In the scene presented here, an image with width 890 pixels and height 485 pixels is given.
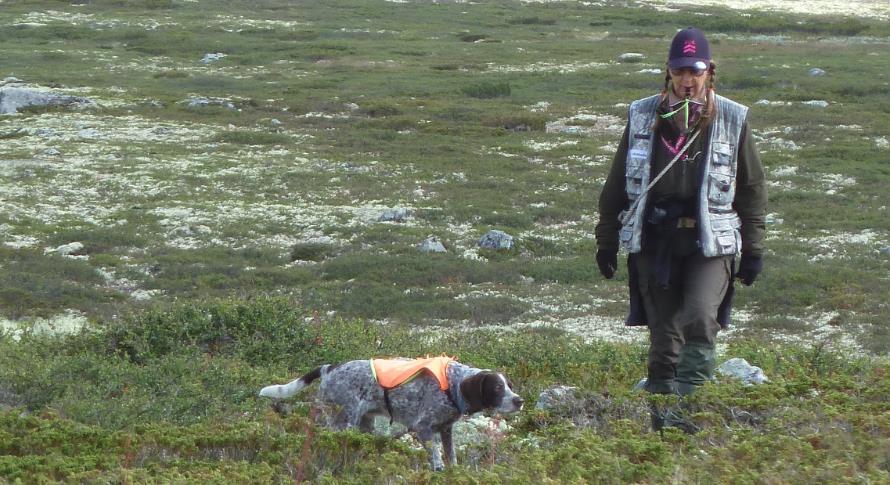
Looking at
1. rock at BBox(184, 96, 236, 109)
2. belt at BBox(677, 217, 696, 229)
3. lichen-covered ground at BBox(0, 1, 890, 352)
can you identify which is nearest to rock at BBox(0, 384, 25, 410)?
belt at BBox(677, 217, 696, 229)

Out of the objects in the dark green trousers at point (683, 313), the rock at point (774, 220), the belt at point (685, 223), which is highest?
the belt at point (685, 223)

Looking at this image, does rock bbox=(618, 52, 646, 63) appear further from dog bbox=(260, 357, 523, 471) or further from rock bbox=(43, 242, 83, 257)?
dog bbox=(260, 357, 523, 471)

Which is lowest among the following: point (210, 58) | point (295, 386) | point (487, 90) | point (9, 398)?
point (210, 58)

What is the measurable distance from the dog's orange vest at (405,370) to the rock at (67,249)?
1580 centimetres

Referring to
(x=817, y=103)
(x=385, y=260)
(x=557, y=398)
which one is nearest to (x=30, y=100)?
(x=385, y=260)

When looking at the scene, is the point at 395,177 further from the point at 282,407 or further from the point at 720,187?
the point at 720,187

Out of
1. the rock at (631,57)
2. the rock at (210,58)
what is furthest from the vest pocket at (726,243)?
the rock at (210,58)

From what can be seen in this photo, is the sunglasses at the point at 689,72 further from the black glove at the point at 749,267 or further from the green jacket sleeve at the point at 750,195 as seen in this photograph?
the black glove at the point at 749,267

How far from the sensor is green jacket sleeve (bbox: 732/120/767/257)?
6.79m

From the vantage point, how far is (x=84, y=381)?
8133mm

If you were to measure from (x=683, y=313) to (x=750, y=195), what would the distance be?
842mm

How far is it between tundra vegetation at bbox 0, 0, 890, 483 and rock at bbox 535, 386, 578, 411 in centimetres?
11

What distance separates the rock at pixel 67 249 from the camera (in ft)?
69.4

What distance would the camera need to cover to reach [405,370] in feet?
21.8
